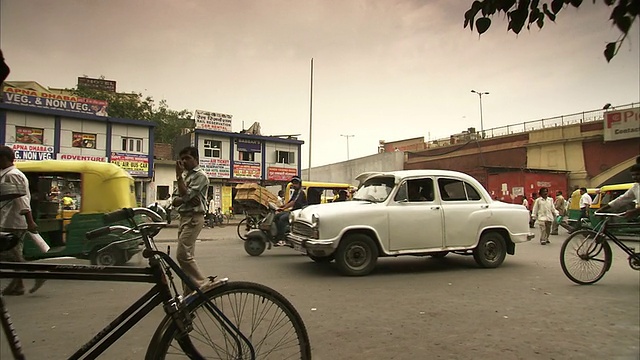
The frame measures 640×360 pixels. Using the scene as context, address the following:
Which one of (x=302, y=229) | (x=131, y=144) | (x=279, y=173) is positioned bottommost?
(x=302, y=229)

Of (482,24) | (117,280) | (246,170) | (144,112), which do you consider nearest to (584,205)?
(482,24)

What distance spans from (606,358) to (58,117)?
26028mm

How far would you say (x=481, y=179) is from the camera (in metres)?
26.7

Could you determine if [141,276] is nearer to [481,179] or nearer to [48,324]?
[48,324]

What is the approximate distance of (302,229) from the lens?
22.1ft

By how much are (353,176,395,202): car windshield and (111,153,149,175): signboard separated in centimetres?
2044

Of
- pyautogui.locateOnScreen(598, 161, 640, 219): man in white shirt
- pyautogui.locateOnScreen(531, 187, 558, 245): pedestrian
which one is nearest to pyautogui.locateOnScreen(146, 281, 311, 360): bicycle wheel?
pyautogui.locateOnScreen(598, 161, 640, 219): man in white shirt

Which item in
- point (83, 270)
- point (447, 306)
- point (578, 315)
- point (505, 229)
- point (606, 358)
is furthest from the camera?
point (505, 229)

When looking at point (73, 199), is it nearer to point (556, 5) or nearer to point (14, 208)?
point (14, 208)

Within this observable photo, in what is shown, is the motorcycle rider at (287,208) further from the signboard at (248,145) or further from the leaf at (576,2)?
the signboard at (248,145)

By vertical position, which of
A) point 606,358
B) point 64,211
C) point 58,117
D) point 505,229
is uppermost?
point 58,117

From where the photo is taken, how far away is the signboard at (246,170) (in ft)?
93.7

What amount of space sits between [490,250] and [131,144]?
23064 millimetres

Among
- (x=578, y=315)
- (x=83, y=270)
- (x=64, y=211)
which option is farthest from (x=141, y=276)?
(x=64, y=211)
